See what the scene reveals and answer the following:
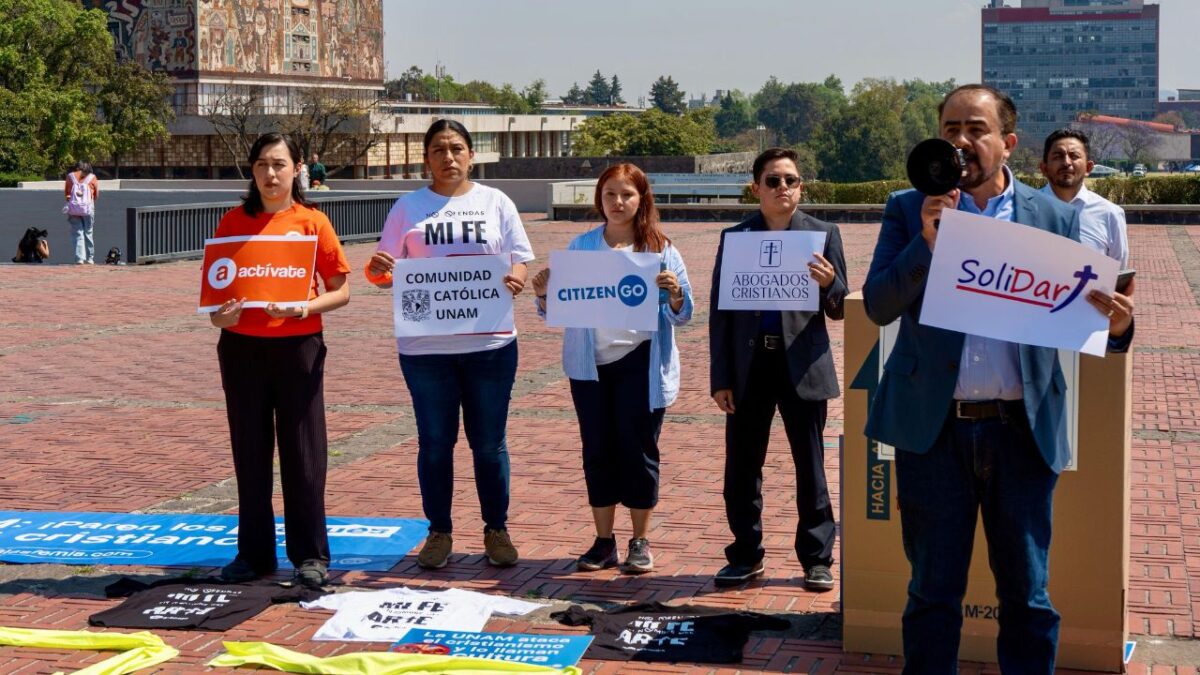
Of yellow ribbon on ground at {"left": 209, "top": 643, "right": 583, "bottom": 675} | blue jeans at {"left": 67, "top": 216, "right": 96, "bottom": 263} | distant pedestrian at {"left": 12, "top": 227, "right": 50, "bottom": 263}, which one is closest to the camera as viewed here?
yellow ribbon on ground at {"left": 209, "top": 643, "right": 583, "bottom": 675}

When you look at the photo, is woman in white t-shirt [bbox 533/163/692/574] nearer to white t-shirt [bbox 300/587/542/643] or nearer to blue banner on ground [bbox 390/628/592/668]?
white t-shirt [bbox 300/587/542/643]

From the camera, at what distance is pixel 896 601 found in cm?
488

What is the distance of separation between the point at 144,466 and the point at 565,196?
25864 millimetres

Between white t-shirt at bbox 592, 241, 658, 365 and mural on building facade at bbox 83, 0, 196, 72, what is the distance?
84365mm

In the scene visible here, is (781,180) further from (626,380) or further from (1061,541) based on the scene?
(1061,541)

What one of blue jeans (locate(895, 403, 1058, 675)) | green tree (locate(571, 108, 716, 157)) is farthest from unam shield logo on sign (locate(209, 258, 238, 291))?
green tree (locate(571, 108, 716, 157))

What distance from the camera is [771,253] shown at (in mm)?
5625

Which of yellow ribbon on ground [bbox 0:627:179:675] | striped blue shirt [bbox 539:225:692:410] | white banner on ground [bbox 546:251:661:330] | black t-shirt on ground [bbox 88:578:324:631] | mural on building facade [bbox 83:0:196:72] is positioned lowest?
yellow ribbon on ground [bbox 0:627:179:675]

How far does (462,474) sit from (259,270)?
2.55 metres

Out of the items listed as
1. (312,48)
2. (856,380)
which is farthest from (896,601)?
(312,48)

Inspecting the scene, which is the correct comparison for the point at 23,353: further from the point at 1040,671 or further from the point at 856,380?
the point at 1040,671

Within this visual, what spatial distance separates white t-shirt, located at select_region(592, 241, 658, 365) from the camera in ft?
19.5

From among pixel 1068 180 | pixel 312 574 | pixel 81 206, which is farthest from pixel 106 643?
pixel 81 206

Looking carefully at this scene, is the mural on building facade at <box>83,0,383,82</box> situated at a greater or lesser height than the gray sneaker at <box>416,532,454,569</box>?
greater
